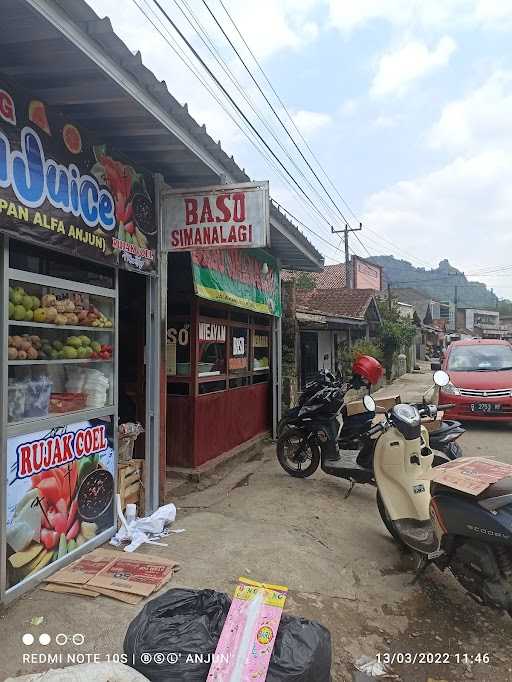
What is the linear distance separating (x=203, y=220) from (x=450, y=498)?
2993mm

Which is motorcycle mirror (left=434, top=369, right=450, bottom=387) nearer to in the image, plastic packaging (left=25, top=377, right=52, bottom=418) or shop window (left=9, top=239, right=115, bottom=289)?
shop window (left=9, top=239, right=115, bottom=289)

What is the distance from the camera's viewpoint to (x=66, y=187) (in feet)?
11.5

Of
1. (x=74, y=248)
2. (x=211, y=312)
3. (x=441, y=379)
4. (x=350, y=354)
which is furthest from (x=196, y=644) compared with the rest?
(x=350, y=354)

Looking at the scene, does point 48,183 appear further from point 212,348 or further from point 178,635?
point 212,348

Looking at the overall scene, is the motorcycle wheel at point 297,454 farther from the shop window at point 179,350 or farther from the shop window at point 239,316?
the shop window at point 239,316

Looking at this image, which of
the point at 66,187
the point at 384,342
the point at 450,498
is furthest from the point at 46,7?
the point at 384,342

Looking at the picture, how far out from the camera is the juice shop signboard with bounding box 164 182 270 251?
4.29 metres

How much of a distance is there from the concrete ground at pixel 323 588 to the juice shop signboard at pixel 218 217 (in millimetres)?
2506

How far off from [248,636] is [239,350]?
5.59m

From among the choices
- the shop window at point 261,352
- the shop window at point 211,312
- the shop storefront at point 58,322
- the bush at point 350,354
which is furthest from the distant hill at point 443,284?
the shop storefront at point 58,322

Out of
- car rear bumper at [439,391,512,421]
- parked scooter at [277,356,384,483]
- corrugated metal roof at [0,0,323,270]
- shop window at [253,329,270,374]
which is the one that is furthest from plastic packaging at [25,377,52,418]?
car rear bumper at [439,391,512,421]

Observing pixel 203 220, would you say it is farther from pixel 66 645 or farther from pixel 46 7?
pixel 66 645

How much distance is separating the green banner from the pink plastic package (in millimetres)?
3567

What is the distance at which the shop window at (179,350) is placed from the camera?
627 cm
